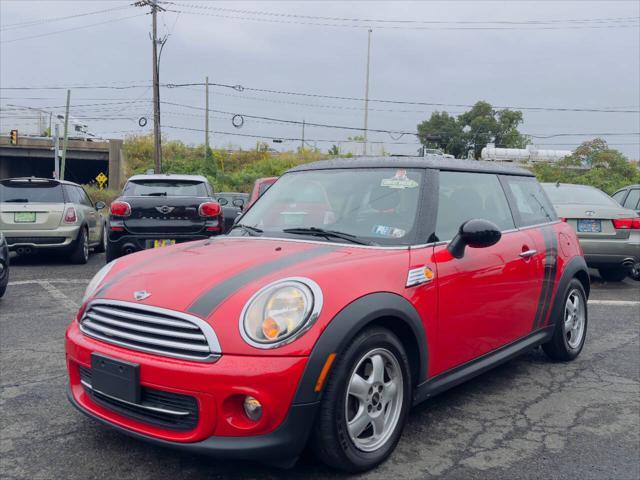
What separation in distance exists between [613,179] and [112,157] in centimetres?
3733

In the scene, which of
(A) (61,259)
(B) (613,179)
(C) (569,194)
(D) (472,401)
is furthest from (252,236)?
(B) (613,179)

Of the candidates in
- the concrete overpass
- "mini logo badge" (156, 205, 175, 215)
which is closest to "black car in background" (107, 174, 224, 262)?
"mini logo badge" (156, 205, 175, 215)

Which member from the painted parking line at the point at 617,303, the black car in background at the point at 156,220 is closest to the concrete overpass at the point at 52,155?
the black car in background at the point at 156,220

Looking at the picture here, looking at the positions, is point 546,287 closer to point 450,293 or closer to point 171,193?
point 450,293

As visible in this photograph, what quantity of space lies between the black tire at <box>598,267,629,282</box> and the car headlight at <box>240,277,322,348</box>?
7658 mm

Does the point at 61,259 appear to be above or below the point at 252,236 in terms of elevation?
below

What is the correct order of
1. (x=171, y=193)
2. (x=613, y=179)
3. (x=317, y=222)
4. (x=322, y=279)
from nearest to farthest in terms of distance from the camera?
(x=322, y=279)
(x=317, y=222)
(x=171, y=193)
(x=613, y=179)

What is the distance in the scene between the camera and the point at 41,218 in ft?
32.4

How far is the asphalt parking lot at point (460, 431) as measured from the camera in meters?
2.99

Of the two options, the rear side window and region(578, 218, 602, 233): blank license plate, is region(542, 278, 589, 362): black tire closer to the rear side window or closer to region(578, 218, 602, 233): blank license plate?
region(578, 218, 602, 233): blank license plate

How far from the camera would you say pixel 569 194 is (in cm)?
898

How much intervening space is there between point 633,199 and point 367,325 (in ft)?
29.0

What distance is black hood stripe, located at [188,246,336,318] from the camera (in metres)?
2.71

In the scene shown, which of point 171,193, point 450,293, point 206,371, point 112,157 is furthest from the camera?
point 112,157
